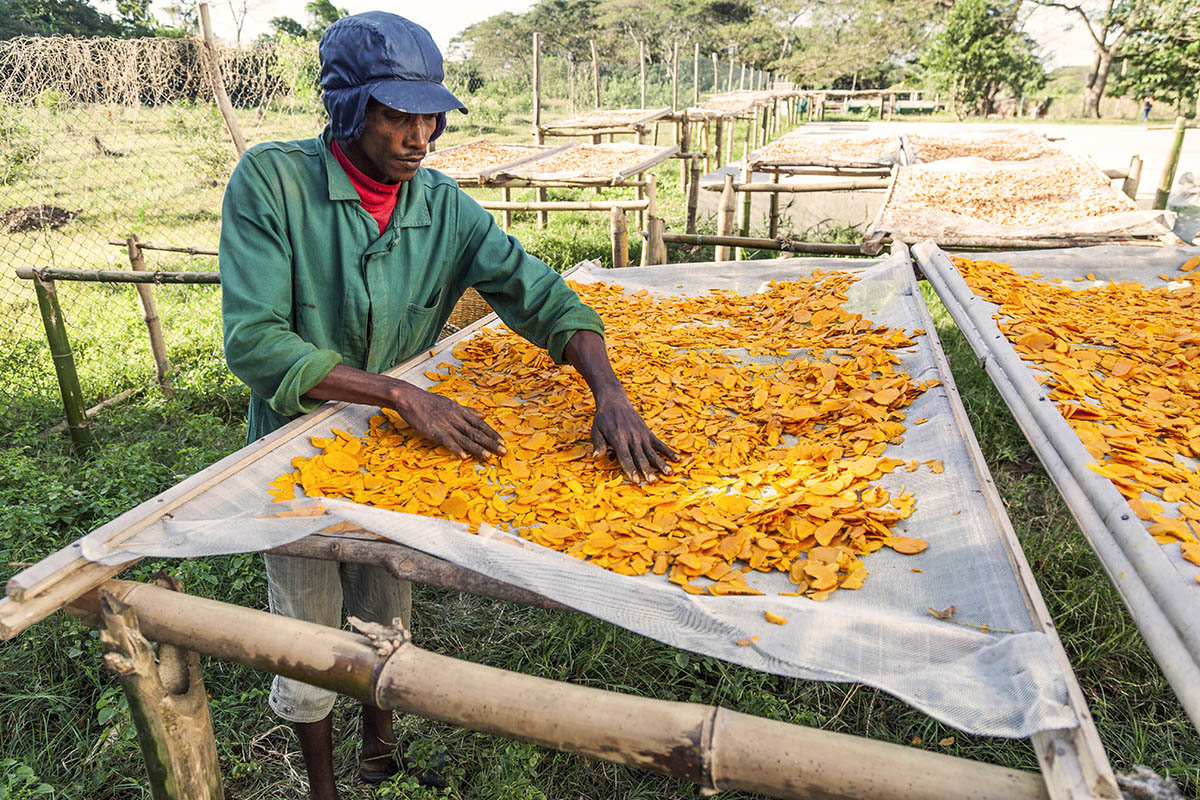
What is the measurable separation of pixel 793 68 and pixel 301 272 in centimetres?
4250

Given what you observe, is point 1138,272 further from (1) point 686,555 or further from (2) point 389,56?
(2) point 389,56

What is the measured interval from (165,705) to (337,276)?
3.27 feet

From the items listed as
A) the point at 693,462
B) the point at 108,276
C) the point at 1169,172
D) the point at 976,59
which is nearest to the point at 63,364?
the point at 108,276

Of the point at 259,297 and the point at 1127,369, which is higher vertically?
the point at 259,297

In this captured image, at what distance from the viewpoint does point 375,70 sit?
161cm

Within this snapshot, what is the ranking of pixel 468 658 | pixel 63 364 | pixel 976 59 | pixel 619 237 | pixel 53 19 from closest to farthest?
pixel 468 658 → pixel 63 364 → pixel 619 237 → pixel 53 19 → pixel 976 59

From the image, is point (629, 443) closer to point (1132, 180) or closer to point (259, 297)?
point (259, 297)

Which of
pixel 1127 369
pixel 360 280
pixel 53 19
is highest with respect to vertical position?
pixel 53 19

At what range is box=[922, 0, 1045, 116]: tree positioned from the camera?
26469 mm

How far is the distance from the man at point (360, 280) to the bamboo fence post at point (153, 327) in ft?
9.72

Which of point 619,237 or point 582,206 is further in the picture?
point 582,206

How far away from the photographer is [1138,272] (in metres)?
3.63

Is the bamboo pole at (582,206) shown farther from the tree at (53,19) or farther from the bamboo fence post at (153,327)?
the tree at (53,19)

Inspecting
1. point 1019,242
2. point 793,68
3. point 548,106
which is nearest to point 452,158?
point 1019,242
